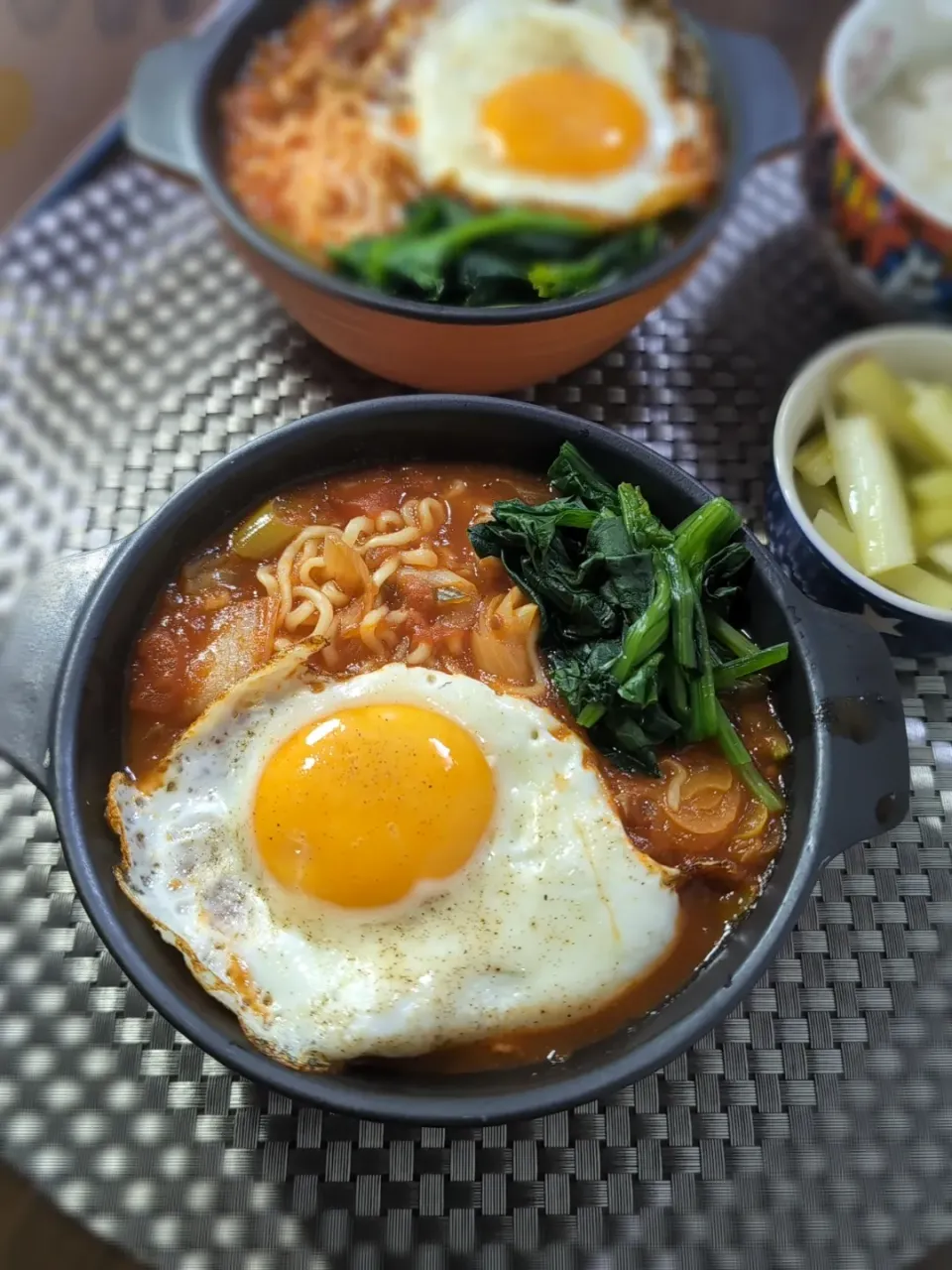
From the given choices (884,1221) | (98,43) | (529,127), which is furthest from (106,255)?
(884,1221)

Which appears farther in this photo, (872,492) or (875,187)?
(875,187)

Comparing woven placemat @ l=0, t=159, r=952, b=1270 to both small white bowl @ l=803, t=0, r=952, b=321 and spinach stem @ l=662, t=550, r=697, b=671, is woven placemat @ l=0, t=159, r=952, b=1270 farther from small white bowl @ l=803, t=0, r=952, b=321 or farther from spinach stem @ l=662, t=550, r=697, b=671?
small white bowl @ l=803, t=0, r=952, b=321

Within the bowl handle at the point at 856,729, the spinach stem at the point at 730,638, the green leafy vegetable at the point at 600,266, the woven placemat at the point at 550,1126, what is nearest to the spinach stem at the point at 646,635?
the spinach stem at the point at 730,638

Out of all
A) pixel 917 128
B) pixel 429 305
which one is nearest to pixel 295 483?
pixel 429 305

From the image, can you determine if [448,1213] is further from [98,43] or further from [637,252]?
[98,43]

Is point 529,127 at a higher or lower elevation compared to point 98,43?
lower

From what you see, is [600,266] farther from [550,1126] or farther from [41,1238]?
[41,1238]

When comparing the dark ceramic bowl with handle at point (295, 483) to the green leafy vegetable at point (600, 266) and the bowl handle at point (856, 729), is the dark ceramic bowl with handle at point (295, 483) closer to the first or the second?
the bowl handle at point (856, 729)
